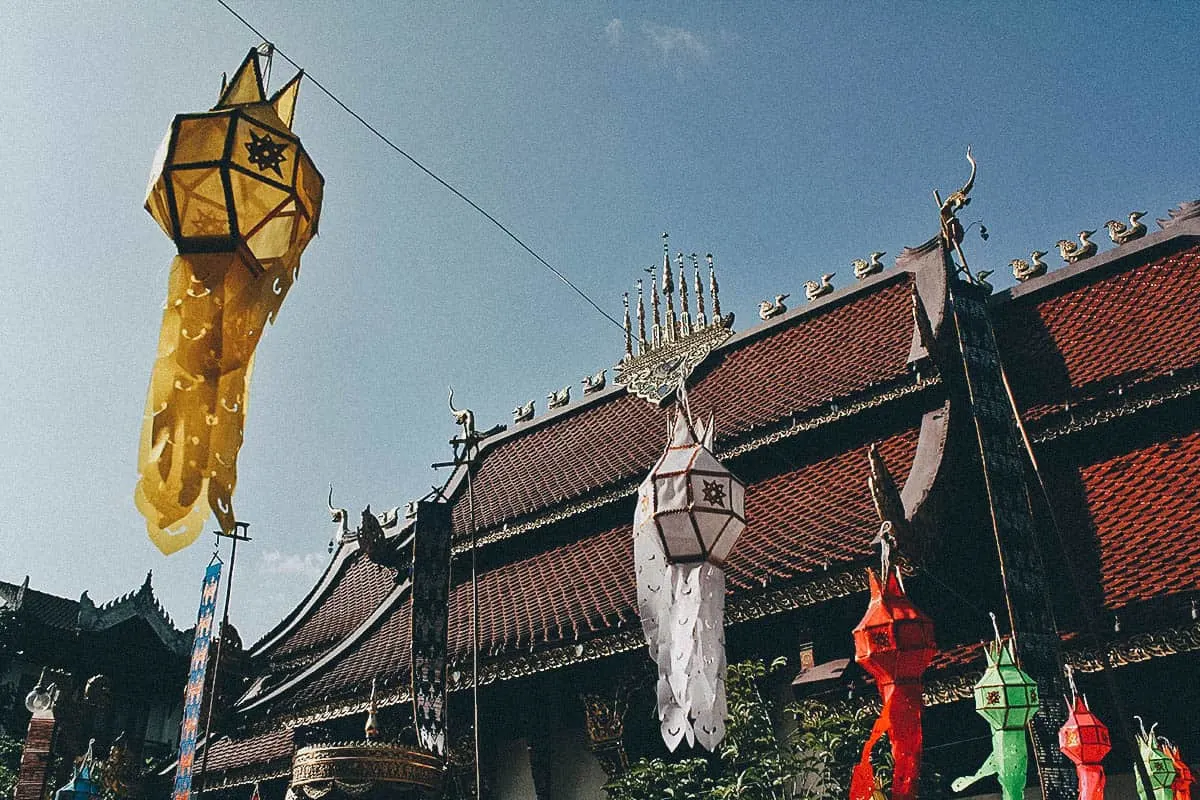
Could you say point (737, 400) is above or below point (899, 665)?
above

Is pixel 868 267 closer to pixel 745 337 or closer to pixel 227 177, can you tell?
pixel 745 337

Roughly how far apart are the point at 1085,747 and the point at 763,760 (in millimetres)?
2299

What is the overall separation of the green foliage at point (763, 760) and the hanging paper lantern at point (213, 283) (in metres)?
4.93

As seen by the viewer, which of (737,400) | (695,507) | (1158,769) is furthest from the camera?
(737,400)

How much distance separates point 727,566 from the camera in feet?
31.1

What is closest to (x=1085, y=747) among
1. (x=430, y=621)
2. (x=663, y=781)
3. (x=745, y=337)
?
(x=663, y=781)

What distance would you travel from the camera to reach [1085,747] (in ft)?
20.9

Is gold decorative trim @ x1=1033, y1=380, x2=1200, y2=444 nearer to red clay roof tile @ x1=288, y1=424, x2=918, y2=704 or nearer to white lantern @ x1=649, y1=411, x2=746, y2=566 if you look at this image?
red clay roof tile @ x1=288, y1=424, x2=918, y2=704

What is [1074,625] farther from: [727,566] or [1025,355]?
[1025,355]

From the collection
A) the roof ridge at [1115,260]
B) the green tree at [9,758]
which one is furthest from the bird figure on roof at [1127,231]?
the green tree at [9,758]

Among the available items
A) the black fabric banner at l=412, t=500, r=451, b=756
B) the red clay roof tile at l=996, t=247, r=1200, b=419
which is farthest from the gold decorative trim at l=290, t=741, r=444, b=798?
the red clay roof tile at l=996, t=247, r=1200, b=419

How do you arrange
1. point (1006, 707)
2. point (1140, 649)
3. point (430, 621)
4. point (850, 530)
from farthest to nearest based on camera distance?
point (430, 621), point (850, 530), point (1140, 649), point (1006, 707)

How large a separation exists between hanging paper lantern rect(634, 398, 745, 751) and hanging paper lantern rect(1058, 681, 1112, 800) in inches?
98.0

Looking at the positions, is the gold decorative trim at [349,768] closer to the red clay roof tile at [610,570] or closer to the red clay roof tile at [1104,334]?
the red clay roof tile at [610,570]
